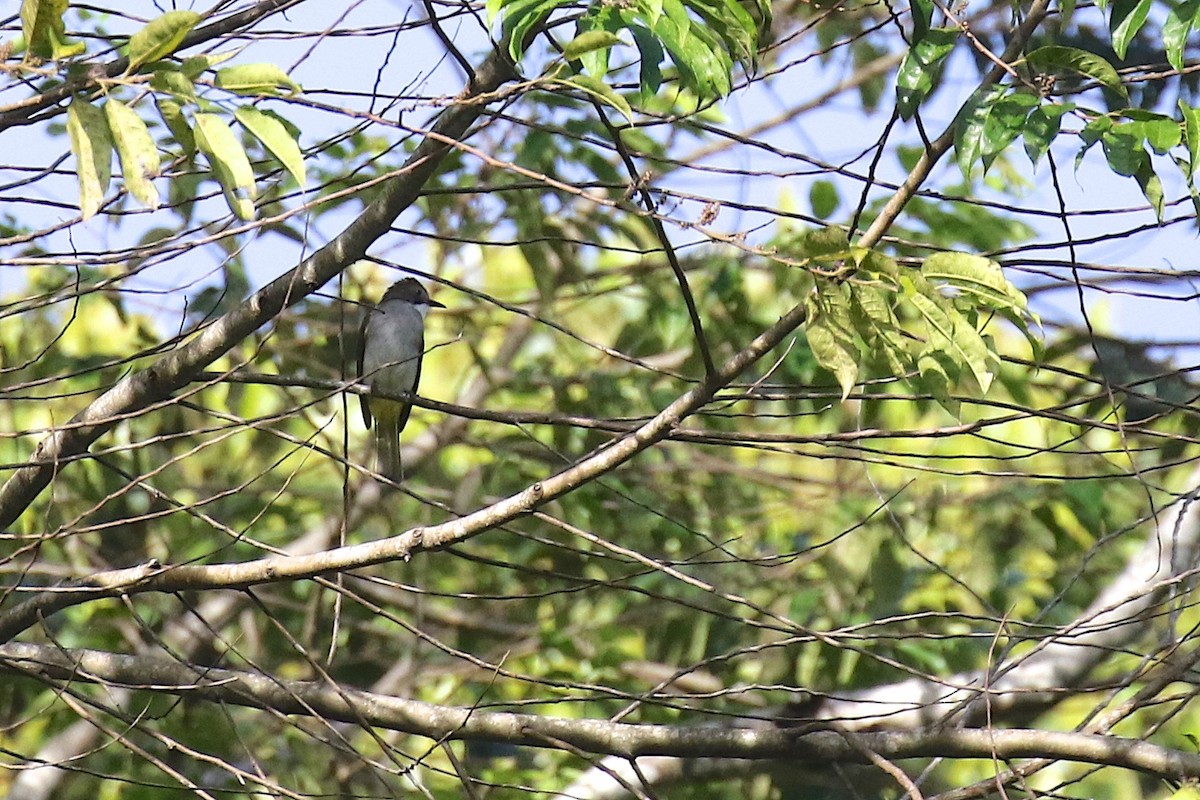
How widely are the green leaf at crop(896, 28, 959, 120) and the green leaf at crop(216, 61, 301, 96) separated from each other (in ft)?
3.56

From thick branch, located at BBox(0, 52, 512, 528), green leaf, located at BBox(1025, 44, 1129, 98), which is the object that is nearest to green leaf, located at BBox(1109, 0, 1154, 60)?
green leaf, located at BBox(1025, 44, 1129, 98)

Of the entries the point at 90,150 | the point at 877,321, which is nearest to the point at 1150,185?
the point at 877,321

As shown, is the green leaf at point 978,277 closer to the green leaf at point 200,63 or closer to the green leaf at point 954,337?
the green leaf at point 954,337

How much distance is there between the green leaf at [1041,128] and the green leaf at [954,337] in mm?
367

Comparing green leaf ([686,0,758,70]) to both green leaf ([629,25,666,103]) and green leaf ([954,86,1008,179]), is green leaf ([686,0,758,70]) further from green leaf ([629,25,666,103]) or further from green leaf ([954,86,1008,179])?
green leaf ([954,86,1008,179])

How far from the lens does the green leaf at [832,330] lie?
239 centimetres

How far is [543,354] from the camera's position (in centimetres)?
809

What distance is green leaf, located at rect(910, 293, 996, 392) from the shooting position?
233 cm

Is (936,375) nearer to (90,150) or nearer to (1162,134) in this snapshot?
(1162,134)

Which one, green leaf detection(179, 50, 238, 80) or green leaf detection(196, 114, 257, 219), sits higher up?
green leaf detection(179, 50, 238, 80)

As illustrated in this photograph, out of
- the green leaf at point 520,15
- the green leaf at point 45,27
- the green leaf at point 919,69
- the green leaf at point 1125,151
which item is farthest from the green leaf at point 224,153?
the green leaf at point 1125,151

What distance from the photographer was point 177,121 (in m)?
2.25

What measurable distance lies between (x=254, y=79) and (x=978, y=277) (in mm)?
1187

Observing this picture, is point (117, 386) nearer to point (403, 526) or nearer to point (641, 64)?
point (641, 64)
